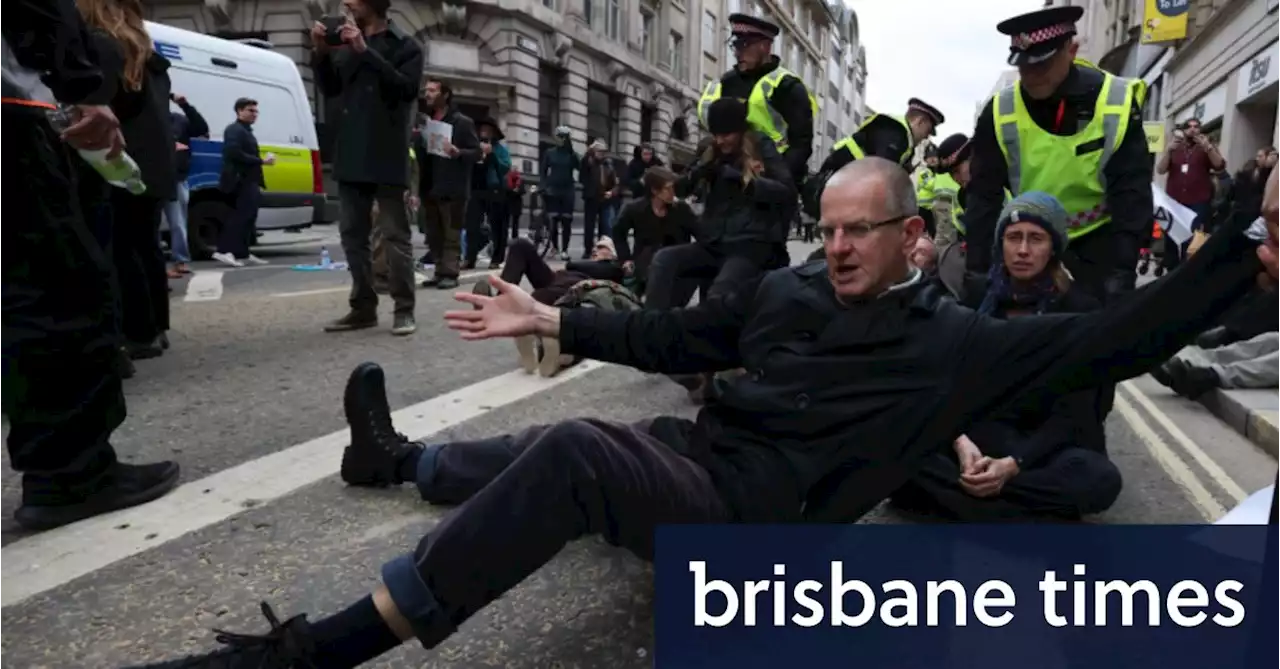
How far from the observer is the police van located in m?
10.9

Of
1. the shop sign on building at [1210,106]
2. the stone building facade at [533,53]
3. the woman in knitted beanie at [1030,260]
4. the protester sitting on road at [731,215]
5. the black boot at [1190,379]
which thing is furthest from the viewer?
the stone building facade at [533,53]

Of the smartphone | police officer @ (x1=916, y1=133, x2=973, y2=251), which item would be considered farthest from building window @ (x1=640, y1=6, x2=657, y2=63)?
the smartphone

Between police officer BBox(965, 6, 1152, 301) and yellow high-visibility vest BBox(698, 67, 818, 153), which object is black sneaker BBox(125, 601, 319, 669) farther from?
yellow high-visibility vest BBox(698, 67, 818, 153)

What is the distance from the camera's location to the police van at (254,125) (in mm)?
10883

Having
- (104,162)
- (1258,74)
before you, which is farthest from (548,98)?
(104,162)

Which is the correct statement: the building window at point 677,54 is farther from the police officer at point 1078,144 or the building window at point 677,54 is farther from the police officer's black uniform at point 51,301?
the police officer's black uniform at point 51,301

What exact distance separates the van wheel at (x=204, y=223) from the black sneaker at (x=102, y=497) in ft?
29.3

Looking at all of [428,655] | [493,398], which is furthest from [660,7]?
[428,655]

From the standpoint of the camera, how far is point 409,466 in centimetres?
A: 279

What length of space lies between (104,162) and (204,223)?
9.19 m

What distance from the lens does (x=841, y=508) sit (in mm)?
1924

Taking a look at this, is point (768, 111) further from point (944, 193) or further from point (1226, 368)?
point (944, 193)

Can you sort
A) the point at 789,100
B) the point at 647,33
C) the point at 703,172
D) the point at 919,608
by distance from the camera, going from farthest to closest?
the point at 647,33, the point at 789,100, the point at 703,172, the point at 919,608

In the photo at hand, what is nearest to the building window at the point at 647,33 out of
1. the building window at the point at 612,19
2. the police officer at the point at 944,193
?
the building window at the point at 612,19
